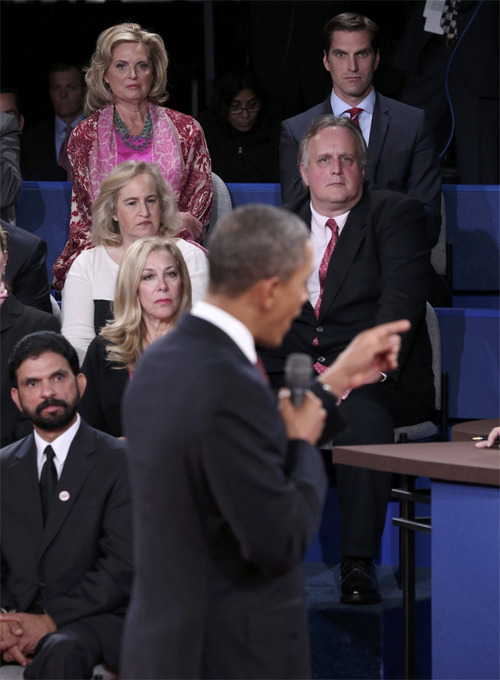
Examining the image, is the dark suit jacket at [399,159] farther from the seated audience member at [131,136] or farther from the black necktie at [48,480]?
the black necktie at [48,480]

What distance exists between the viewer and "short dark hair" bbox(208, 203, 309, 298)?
1.61 metres

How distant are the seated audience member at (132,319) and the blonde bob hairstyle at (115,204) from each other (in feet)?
1.24

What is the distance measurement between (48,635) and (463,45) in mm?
3505

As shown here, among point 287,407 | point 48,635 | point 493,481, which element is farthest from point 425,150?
point 287,407

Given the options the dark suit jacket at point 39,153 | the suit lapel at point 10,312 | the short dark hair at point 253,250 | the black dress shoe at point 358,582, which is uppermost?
the dark suit jacket at point 39,153

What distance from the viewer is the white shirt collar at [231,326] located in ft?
5.33

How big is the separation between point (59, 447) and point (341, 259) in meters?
1.22

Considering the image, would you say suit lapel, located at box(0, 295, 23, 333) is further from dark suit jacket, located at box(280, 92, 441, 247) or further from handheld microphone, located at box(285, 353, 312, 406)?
handheld microphone, located at box(285, 353, 312, 406)

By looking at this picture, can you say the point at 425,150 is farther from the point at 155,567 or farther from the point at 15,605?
the point at 155,567

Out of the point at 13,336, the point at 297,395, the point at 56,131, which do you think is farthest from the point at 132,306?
the point at 56,131

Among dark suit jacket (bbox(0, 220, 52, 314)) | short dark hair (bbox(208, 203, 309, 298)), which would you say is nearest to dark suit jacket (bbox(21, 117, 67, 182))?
dark suit jacket (bbox(0, 220, 52, 314))

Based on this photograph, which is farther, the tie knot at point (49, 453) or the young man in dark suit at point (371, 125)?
the young man in dark suit at point (371, 125)

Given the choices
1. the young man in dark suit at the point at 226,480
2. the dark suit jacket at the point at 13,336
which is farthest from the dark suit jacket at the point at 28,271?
the young man in dark suit at the point at 226,480

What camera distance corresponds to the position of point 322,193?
148 inches
